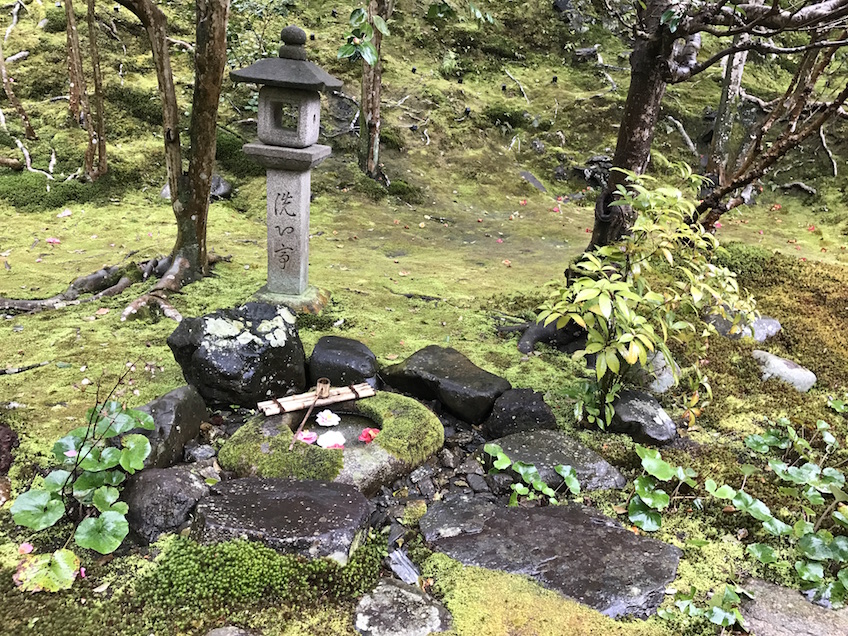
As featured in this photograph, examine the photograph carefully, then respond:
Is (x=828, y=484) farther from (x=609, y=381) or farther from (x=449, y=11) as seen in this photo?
(x=449, y=11)

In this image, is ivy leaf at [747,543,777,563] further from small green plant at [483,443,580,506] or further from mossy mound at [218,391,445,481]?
mossy mound at [218,391,445,481]

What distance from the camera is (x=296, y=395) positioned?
13.0 feet

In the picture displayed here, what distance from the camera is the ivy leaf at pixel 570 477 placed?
3.14 meters

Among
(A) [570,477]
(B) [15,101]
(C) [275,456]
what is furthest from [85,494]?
(B) [15,101]

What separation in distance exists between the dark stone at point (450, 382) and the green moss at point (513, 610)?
1493mm

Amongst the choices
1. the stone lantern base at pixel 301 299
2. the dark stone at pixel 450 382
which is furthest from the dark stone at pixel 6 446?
the stone lantern base at pixel 301 299

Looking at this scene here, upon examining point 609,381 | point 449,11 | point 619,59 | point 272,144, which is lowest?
point 609,381

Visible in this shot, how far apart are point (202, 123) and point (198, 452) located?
360 cm

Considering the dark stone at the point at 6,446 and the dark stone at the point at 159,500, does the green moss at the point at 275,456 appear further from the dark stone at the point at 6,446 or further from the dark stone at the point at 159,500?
the dark stone at the point at 6,446

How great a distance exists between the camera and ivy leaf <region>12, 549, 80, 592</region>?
2.29 m

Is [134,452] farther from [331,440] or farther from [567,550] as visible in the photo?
[567,550]

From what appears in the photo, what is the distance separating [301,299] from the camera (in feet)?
18.9

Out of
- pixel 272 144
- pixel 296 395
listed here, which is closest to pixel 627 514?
pixel 296 395

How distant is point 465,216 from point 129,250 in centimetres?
595
